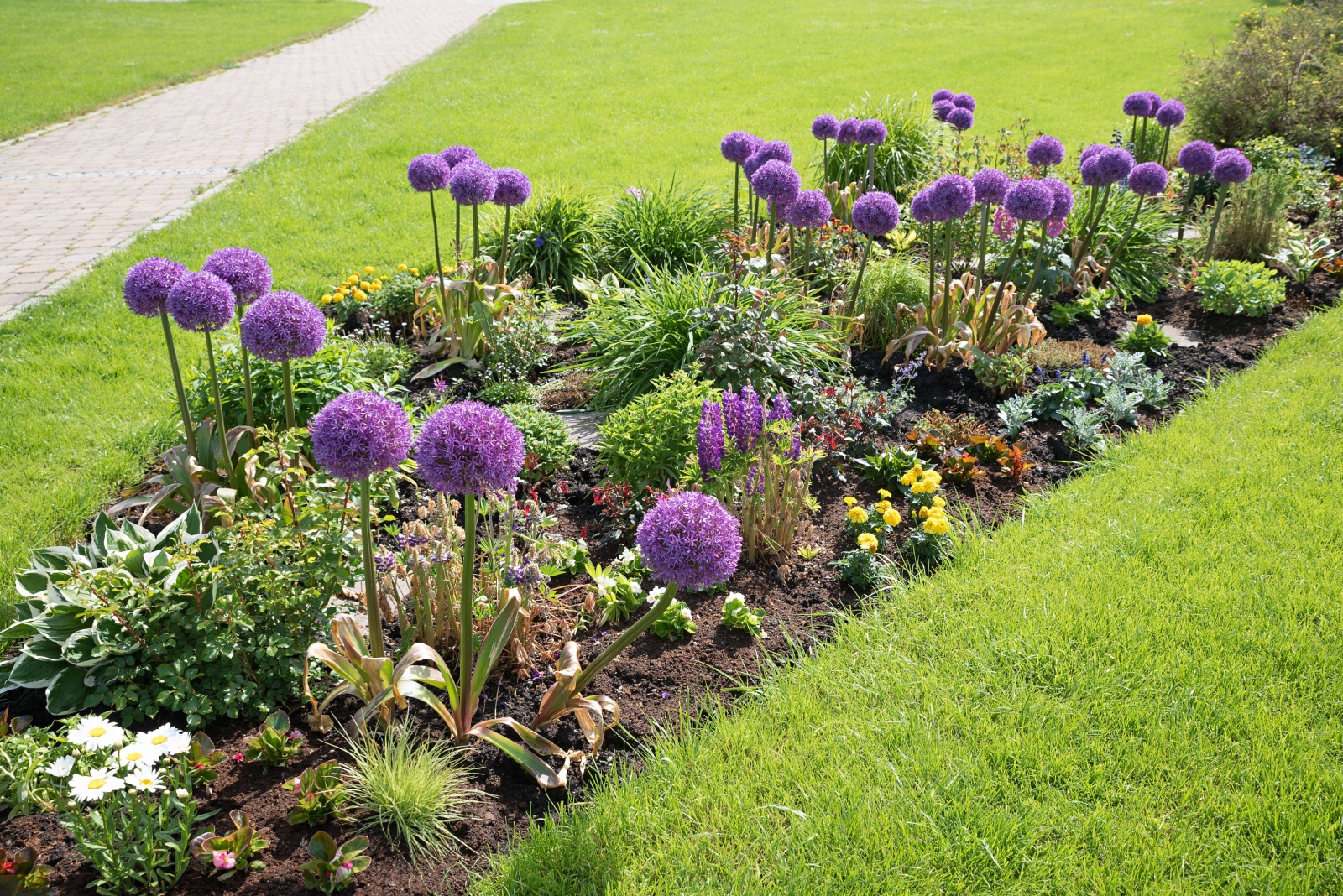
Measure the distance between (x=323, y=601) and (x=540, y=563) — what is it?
30.6 inches

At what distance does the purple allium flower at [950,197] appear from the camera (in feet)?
15.5

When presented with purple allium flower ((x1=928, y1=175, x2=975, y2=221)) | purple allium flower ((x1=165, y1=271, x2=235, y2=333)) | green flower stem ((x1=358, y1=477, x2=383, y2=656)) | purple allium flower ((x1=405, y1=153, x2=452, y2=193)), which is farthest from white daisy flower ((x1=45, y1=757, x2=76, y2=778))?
purple allium flower ((x1=928, y1=175, x2=975, y2=221))

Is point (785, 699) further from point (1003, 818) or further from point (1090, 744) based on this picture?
point (1090, 744)

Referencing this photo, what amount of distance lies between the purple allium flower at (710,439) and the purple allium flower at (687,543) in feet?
3.93

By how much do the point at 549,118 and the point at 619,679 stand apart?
11493 millimetres

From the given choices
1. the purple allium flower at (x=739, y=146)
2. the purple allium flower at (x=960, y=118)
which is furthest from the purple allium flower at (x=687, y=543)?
the purple allium flower at (x=960, y=118)

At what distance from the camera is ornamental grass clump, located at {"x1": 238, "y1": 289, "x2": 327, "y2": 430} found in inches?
120

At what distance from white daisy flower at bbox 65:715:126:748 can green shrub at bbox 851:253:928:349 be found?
456 centimetres

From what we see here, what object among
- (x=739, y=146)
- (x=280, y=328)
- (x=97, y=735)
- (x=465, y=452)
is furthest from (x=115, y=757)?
(x=739, y=146)

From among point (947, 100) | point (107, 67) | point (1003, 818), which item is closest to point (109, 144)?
point (107, 67)

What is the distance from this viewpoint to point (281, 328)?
3053mm

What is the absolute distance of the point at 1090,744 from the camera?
9.11ft

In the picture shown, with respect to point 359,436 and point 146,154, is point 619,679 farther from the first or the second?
point 146,154

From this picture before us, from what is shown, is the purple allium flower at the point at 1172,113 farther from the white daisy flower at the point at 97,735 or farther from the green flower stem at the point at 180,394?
the white daisy flower at the point at 97,735
